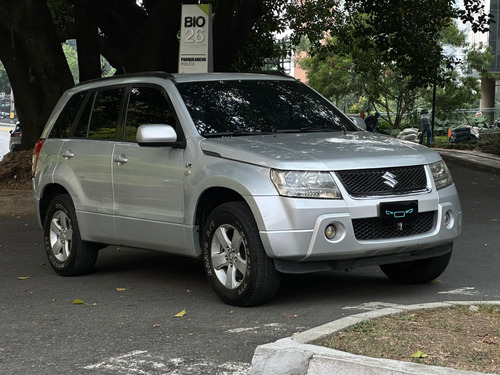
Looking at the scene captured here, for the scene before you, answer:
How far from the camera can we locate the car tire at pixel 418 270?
324 inches

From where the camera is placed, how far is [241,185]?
734 centimetres

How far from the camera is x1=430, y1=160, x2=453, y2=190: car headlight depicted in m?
7.84

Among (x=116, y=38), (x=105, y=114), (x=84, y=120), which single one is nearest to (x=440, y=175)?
(x=105, y=114)

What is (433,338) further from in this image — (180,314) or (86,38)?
(86,38)

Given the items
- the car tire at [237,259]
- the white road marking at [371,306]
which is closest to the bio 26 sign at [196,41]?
the car tire at [237,259]

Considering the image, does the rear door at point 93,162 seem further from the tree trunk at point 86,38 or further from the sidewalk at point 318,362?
the tree trunk at point 86,38

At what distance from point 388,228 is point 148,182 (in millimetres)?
2151

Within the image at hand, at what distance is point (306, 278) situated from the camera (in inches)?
355

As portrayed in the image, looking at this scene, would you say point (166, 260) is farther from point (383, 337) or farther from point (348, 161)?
point (383, 337)

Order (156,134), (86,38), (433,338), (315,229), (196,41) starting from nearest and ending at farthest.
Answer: (433,338) < (315,229) < (156,134) < (196,41) < (86,38)

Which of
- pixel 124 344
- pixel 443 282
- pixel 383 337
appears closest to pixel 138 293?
pixel 124 344

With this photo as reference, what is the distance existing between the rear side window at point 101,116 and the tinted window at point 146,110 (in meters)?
0.21

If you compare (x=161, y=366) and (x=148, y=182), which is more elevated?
(x=148, y=182)

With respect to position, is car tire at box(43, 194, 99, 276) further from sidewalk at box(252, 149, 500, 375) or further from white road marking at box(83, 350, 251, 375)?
sidewalk at box(252, 149, 500, 375)
